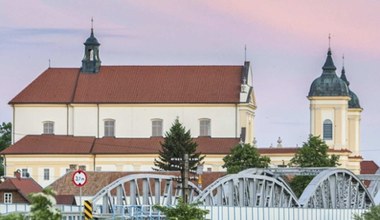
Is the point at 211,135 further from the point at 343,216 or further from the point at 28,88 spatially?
the point at 343,216

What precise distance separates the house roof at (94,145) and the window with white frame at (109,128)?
3.91 feet

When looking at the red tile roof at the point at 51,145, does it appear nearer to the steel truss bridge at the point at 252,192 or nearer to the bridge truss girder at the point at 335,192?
the steel truss bridge at the point at 252,192

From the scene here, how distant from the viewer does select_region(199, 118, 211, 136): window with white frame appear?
591ft

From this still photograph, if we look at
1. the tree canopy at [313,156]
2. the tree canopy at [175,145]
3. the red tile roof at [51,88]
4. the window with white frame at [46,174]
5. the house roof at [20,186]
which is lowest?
the house roof at [20,186]

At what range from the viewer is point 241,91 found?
586ft

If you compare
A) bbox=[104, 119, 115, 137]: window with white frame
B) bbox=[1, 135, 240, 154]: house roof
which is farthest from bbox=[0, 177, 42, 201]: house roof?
bbox=[104, 119, 115, 137]: window with white frame

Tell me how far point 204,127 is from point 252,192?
88050 mm

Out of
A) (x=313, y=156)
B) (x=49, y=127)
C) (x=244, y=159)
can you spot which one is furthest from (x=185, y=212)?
(x=49, y=127)

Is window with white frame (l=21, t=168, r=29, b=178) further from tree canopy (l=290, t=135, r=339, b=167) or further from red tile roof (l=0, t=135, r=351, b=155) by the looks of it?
tree canopy (l=290, t=135, r=339, b=167)

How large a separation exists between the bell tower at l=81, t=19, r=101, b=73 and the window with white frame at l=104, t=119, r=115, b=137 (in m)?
6.94

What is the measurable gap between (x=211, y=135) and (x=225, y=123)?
1.79m

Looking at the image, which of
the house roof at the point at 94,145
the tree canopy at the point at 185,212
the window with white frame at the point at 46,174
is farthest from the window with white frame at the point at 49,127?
the tree canopy at the point at 185,212

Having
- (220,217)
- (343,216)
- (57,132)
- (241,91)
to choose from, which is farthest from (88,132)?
(220,217)

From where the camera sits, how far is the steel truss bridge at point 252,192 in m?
80.2
